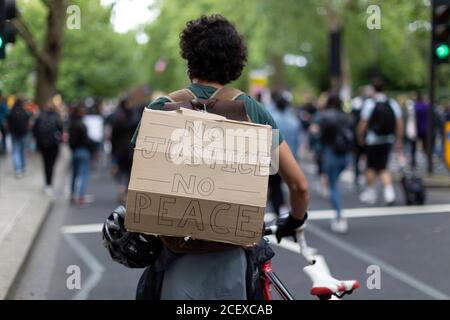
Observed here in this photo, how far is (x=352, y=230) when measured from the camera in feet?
31.9

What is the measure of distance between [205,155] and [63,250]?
6.40m

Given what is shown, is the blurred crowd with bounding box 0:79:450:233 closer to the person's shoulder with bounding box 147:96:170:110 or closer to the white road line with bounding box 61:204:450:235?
the white road line with bounding box 61:204:450:235

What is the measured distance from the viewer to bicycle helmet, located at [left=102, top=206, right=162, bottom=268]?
2.81 meters

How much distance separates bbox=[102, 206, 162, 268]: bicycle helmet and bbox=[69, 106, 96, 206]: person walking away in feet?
34.2

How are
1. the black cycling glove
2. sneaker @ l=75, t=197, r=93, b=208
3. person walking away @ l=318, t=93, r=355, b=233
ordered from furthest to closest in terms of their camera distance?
sneaker @ l=75, t=197, r=93, b=208 → person walking away @ l=318, t=93, r=355, b=233 → the black cycling glove

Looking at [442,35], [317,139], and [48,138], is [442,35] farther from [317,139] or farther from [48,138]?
[48,138]

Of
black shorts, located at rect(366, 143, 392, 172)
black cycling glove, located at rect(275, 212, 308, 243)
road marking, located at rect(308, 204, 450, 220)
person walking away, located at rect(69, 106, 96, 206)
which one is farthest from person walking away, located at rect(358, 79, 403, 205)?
black cycling glove, located at rect(275, 212, 308, 243)

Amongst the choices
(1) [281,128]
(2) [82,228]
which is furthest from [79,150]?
(1) [281,128]

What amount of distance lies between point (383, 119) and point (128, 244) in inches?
366

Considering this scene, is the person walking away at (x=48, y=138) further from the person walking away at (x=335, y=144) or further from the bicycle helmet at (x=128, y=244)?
the bicycle helmet at (x=128, y=244)

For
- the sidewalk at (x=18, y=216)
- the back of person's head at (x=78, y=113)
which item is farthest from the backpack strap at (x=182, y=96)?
the back of person's head at (x=78, y=113)

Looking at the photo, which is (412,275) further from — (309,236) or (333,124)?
(333,124)

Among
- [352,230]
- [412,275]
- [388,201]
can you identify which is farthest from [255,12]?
[412,275]
